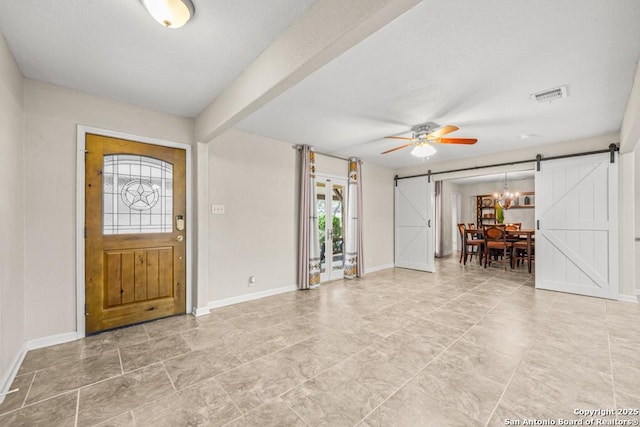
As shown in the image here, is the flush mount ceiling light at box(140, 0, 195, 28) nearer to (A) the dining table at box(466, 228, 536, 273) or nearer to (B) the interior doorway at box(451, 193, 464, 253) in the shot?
(A) the dining table at box(466, 228, 536, 273)

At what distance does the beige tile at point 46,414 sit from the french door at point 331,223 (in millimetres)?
3882

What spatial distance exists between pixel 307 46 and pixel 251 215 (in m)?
2.82

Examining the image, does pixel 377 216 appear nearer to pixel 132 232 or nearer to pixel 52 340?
pixel 132 232

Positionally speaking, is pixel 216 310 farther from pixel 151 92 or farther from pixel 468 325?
pixel 468 325

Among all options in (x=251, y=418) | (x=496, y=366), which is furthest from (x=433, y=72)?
(x=251, y=418)

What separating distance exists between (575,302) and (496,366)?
111 inches

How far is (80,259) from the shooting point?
2.78 metres

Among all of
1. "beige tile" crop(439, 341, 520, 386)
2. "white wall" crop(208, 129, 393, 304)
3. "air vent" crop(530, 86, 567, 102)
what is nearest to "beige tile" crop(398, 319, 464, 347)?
"beige tile" crop(439, 341, 520, 386)

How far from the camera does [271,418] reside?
1.67m

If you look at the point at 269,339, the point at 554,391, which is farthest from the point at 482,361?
the point at 269,339

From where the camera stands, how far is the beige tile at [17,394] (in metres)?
1.79

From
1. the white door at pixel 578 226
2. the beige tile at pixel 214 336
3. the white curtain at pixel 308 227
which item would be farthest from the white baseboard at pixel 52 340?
the white door at pixel 578 226

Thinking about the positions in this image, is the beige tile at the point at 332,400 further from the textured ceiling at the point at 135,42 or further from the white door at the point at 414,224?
the white door at the point at 414,224

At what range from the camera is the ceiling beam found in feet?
4.41
